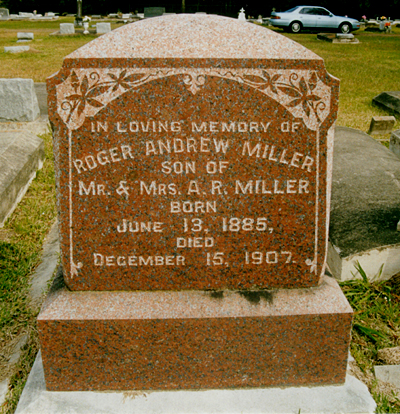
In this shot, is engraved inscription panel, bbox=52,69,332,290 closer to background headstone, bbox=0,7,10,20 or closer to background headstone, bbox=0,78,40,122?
background headstone, bbox=0,78,40,122

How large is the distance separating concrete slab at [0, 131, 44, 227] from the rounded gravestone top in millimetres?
2361

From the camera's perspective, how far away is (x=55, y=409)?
2.02 metres

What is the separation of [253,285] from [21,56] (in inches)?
555

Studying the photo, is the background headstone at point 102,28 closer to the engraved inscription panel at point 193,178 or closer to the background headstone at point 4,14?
the background headstone at point 4,14

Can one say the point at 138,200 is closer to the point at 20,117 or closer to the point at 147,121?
the point at 147,121

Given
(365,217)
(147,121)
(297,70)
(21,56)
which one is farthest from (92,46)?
(21,56)

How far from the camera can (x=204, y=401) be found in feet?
6.81

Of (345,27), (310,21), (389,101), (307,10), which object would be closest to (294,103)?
(389,101)

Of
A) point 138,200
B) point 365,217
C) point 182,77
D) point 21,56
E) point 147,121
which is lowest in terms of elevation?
point 21,56

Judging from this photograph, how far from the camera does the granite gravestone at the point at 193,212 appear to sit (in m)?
1.88

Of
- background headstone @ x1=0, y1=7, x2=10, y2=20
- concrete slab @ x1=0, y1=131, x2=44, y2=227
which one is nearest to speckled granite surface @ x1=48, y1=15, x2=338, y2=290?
concrete slab @ x1=0, y1=131, x2=44, y2=227

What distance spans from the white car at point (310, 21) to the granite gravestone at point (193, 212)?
23.7m

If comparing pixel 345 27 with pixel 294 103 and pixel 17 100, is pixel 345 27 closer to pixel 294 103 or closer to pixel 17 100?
pixel 17 100

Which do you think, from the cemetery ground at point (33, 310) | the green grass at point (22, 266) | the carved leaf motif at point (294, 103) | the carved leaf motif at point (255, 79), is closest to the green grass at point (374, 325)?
the cemetery ground at point (33, 310)
